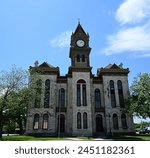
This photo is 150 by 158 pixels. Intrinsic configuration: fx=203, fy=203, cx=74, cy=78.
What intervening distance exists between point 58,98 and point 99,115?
407 inches

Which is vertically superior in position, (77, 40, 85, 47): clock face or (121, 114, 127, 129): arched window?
(77, 40, 85, 47): clock face

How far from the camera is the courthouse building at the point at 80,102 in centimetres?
4466

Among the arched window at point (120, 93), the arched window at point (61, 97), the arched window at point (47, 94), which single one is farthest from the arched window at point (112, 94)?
the arched window at point (47, 94)

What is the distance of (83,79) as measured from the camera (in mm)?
47969

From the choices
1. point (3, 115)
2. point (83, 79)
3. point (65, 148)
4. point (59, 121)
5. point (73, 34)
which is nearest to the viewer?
point (65, 148)

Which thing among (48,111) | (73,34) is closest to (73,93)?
(48,111)

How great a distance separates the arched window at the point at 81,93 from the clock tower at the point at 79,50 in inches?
178

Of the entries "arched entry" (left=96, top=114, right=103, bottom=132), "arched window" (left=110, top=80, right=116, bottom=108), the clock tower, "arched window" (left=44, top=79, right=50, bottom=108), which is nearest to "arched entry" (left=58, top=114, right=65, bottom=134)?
"arched window" (left=44, top=79, right=50, bottom=108)

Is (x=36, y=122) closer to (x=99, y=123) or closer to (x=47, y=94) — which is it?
(x=47, y=94)

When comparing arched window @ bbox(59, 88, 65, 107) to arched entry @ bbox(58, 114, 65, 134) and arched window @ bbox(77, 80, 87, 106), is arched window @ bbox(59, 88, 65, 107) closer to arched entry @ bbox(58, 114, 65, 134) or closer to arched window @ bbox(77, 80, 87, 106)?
arched entry @ bbox(58, 114, 65, 134)

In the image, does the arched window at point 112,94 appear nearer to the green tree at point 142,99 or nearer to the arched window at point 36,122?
the green tree at point 142,99

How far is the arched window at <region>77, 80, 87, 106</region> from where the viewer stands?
4610 centimetres

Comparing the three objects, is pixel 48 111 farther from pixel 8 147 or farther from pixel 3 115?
pixel 8 147

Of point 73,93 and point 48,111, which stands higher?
point 73,93
